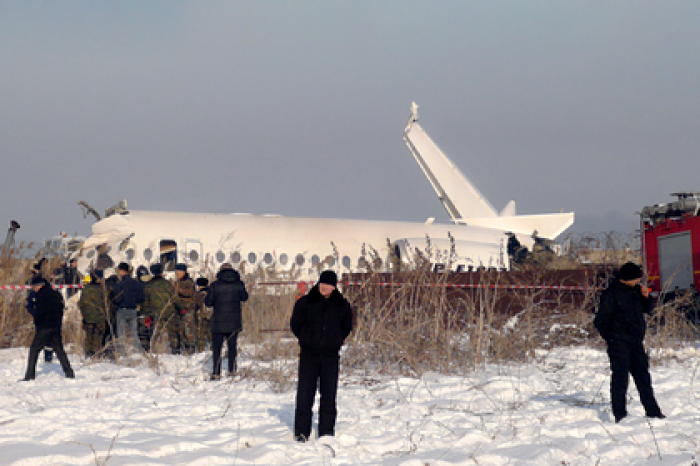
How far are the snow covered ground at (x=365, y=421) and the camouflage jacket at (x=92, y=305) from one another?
1.63 m

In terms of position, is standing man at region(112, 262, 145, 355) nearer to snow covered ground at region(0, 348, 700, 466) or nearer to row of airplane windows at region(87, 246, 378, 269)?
snow covered ground at region(0, 348, 700, 466)

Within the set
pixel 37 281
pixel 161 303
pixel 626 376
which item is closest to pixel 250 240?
pixel 161 303

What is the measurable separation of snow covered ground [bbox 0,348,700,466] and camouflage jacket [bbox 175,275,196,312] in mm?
2123

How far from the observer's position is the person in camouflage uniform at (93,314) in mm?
11586

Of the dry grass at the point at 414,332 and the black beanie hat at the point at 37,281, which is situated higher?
the black beanie hat at the point at 37,281

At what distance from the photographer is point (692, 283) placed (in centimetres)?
1531

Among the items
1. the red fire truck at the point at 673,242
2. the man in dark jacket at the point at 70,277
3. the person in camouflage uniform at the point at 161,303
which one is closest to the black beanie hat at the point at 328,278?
the person in camouflage uniform at the point at 161,303

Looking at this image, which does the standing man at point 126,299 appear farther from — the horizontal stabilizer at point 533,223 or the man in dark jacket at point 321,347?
the horizontal stabilizer at point 533,223

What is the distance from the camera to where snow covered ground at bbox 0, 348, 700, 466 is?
18.5 ft

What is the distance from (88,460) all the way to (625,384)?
496cm

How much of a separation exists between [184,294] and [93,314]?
151 cm

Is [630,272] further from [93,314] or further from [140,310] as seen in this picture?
[140,310]

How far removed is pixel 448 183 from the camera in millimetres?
36594

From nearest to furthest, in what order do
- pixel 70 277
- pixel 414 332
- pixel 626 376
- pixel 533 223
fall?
pixel 626 376
pixel 414 332
pixel 70 277
pixel 533 223
